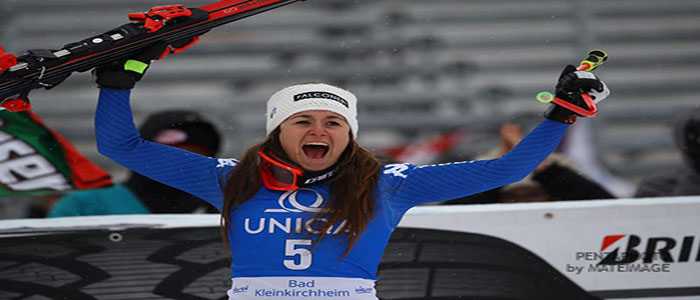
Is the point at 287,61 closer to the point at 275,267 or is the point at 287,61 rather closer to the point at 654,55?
the point at 654,55

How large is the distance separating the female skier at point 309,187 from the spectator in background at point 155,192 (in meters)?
1.13

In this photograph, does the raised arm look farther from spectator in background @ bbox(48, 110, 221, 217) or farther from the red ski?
spectator in background @ bbox(48, 110, 221, 217)

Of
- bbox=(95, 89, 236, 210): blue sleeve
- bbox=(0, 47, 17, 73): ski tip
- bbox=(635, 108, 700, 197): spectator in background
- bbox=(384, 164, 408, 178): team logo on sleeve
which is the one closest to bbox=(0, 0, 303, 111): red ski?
bbox=(0, 47, 17, 73): ski tip

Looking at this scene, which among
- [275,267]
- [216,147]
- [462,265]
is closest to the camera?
[275,267]

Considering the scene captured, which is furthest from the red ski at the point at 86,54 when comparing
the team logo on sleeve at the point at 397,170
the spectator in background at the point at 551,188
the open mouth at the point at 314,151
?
the spectator in background at the point at 551,188

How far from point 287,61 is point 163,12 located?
21.1 feet

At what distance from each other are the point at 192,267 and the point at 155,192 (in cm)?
89

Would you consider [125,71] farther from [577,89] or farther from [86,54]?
[577,89]

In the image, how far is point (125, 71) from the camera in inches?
102

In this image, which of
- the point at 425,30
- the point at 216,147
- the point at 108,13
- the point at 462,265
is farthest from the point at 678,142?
the point at 108,13

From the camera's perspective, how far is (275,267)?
2607 millimetres

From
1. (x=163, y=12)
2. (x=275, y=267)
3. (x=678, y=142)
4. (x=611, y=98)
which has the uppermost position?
(x=611, y=98)

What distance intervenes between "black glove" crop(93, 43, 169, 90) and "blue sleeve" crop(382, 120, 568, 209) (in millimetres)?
690

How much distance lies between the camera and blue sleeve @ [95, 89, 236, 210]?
8.55 ft
